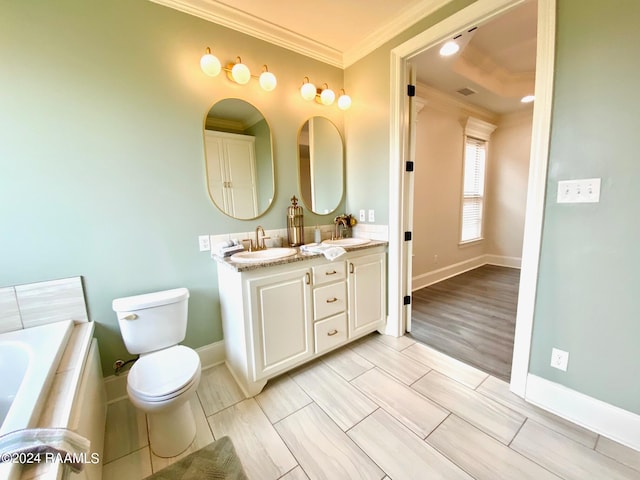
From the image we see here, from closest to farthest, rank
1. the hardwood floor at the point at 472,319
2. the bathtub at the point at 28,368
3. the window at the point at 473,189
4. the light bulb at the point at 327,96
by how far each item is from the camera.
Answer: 1. the bathtub at the point at 28,368
2. the hardwood floor at the point at 472,319
3. the light bulb at the point at 327,96
4. the window at the point at 473,189

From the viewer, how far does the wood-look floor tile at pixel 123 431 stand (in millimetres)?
1377

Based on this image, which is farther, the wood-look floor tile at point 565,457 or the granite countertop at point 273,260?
the granite countertop at point 273,260

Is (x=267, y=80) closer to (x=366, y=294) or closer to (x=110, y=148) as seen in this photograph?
(x=110, y=148)

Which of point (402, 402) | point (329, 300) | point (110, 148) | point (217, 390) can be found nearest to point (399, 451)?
point (402, 402)

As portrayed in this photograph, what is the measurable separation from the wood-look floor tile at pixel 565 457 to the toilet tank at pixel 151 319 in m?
2.00

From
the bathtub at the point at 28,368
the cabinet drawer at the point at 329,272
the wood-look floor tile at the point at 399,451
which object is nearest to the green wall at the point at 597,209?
the wood-look floor tile at the point at 399,451

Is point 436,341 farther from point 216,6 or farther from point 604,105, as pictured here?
point 216,6

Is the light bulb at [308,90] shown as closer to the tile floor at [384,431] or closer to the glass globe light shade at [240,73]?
the glass globe light shade at [240,73]

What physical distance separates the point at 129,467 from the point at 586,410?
2.39 metres

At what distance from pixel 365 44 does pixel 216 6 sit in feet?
3.97

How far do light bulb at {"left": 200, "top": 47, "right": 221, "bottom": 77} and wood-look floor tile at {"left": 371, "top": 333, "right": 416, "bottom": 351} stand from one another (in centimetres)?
248

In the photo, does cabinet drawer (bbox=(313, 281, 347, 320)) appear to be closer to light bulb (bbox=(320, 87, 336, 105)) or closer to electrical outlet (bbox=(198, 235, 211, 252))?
electrical outlet (bbox=(198, 235, 211, 252))

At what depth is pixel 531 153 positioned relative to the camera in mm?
1503

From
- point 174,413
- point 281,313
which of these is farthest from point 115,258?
point 281,313
